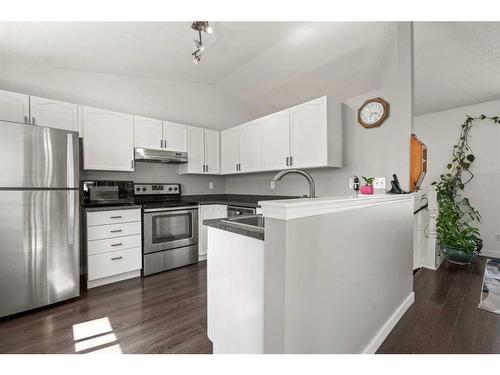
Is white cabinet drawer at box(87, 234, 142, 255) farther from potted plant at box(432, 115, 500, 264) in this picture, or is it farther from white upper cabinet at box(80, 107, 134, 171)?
potted plant at box(432, 115, 500, 264)

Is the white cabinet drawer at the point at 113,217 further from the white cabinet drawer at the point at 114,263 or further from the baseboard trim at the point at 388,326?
the baseboard trim at the point at 388,326

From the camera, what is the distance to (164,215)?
10.3 feet

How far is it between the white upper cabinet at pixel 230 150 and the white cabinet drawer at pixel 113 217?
1.58 meters

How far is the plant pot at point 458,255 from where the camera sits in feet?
10.7

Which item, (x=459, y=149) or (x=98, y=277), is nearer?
(x=98, y=277)

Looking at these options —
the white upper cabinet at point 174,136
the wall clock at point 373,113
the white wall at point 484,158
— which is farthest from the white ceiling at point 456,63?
the white upper cabinet at point 174,136

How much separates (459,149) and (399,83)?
2787 millimetres

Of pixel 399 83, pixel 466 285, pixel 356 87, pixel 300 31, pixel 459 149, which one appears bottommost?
pixel 466 285

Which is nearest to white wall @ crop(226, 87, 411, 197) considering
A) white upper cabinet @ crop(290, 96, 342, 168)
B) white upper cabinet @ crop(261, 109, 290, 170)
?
white upper cabinet @ crop(290, 96, 342, 168)

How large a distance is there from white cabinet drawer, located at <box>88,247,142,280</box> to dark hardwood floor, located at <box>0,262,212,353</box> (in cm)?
17

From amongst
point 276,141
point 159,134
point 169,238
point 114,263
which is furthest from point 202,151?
point 114,263
